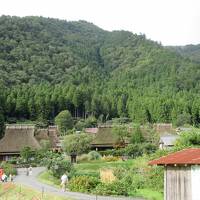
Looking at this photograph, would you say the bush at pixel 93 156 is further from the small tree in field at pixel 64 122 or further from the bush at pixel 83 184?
the small tree in field at pixel 64 122

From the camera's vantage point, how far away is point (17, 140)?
70562 millimetres

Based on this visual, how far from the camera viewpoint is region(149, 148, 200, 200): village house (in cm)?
2450

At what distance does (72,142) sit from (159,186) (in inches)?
1136

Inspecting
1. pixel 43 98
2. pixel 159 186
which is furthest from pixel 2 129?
pixel 159 186

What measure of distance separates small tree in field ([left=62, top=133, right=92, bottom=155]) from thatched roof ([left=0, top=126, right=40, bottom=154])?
561cm

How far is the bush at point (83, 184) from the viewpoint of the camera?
33.9 m

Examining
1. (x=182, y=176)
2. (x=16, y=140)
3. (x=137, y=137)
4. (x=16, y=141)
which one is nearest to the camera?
(x=182, y=176)

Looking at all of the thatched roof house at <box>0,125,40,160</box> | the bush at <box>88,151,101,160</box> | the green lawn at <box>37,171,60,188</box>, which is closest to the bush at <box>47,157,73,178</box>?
the green lawn at <box>37,171,60,188</box>

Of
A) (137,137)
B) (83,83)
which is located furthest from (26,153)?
(83,83)

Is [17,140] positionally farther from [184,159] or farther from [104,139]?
[184,159]

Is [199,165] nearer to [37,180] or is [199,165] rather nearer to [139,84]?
[37,180]

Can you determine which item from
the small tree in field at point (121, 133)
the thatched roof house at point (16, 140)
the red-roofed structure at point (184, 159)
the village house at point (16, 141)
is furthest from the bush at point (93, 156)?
the red-roofed structure at point (184, 159)

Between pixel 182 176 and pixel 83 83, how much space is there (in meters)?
126

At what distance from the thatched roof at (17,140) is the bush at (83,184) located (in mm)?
34690
